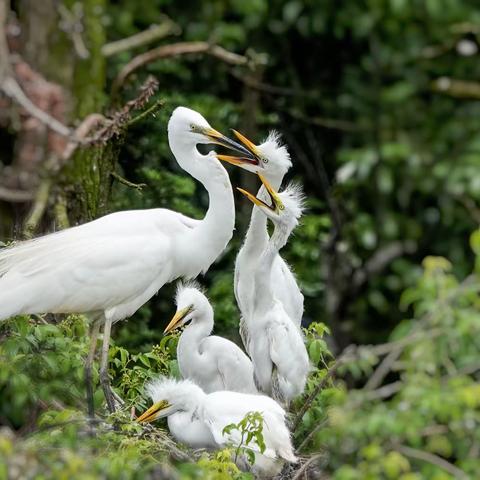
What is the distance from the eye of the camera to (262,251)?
16.9ft

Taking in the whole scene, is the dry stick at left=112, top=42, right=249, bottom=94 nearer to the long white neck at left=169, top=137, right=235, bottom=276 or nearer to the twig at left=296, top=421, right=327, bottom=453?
the long white neck at left=169, top=137, right=235, bottom=276

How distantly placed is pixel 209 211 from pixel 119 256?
0.33 metres

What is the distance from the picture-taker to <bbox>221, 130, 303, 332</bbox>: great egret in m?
5.00

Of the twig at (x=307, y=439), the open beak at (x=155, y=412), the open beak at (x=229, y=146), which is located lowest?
the twig at (x=307, y=439)

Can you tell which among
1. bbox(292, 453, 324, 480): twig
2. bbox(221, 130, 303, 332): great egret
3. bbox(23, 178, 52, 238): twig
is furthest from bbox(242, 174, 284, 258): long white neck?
bbox(292, 453, 324, 480): twig

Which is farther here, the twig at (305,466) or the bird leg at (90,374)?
the bird leg at (90,374)

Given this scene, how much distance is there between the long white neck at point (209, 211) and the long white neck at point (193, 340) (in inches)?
6.6

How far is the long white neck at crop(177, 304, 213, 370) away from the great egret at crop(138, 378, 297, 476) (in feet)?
0.50

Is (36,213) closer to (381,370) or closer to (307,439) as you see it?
(307,439)

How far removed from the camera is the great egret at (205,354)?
491 cm

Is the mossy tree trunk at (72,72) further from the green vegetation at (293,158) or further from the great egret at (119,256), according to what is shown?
the great egret at (119,256)

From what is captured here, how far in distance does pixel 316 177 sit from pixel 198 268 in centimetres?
233

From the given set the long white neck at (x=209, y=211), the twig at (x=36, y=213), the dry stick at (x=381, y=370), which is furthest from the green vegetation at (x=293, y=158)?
the dry stick at (x=381, y=370)

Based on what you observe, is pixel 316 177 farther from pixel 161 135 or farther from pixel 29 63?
pixel 29 63
